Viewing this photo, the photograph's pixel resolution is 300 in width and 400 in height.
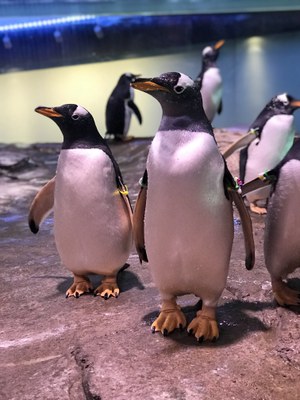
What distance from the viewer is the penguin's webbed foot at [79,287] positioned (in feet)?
6.02

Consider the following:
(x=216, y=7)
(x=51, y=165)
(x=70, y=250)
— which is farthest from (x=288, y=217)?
(x=51, y=165)

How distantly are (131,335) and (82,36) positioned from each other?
3858 millimetres

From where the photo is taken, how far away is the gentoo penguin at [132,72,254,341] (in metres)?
1.36

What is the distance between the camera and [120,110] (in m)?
5.12

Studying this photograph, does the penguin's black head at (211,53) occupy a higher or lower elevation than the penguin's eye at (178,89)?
lower

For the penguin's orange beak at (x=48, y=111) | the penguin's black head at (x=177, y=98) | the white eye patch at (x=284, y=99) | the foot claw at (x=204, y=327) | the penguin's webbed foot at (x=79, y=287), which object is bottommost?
the penguin's webbed foot at (x=79, y=287)

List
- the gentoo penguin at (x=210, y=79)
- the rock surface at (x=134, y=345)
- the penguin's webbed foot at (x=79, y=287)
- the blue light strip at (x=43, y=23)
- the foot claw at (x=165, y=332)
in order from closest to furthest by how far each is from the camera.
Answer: the rock surface at (x=134, y=345)
the foot claw at (x=165, y=332)
the penguin's webbed foot at (x=79, y=287)
the blue light strip at (x=43, y=23)
the gentoo penguin at (x=210, y=79)

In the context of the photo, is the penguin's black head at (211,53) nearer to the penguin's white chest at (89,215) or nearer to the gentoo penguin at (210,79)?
the gentoo penguin at (210,79)

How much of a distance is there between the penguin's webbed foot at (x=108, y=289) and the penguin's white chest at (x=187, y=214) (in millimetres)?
367

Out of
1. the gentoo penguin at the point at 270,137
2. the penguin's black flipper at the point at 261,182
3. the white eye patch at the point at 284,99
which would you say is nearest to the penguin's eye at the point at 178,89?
the penguin's black flipper at the point at 261,182

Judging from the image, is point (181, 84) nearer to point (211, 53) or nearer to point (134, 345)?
point (134, 345)

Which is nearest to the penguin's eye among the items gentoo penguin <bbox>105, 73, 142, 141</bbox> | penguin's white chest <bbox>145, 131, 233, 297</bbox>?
penguin's white chest <bbox>145, 131, 233, 297</bbox>

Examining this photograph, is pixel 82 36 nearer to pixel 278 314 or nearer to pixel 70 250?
pixel 70 250

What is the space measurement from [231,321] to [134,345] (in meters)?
0.31
